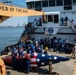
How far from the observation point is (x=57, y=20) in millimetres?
28438

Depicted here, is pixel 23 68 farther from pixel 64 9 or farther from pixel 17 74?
pixel 64 9

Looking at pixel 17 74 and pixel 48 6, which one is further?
pixel 48 6

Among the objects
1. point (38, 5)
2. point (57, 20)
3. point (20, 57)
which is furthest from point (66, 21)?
point (20, 57)

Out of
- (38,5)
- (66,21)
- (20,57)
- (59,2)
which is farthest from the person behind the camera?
(38,5)

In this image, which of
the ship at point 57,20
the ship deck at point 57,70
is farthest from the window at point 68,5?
the ship deck at point 57,70

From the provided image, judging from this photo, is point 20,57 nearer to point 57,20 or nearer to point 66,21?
point 66,21

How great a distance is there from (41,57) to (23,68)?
1.49m

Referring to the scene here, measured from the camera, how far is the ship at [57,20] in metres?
27.0

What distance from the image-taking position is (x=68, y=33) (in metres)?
26.8

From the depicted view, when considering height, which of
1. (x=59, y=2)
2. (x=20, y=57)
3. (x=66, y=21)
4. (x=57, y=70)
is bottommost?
(x=57, y=70)

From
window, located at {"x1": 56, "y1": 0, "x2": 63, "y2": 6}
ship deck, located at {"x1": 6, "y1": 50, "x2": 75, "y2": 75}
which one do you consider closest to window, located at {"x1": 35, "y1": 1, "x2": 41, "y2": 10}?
window, located at {"x1": 56, "y1": 0, "x2": 63, "y2": 6}

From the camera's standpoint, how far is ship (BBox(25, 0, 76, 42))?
27016mm

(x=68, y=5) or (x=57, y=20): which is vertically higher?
(x=68, y=5)

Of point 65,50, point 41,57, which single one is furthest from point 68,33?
point 41,57
